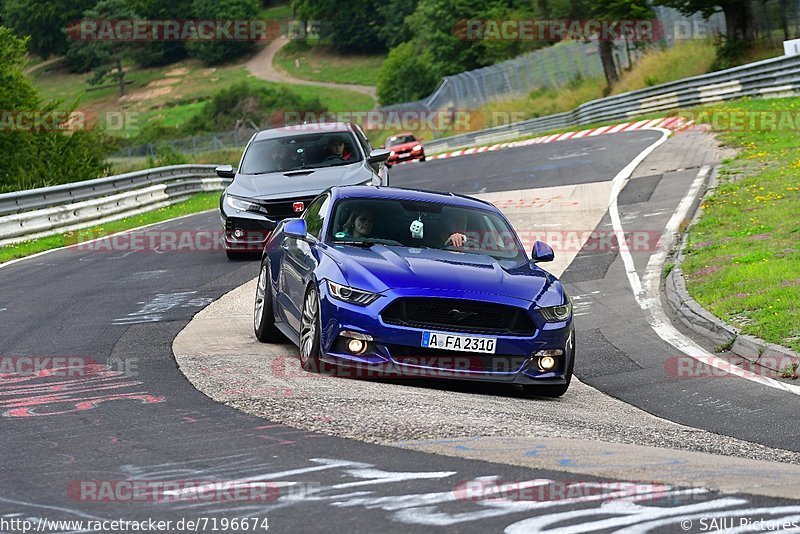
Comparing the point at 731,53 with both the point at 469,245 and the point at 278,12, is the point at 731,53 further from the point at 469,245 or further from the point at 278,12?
the point at 278,12

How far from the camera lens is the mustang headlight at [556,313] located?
9.66 metres

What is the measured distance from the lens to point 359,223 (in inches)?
427

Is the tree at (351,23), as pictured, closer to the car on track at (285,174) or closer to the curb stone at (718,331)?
the car on track at (285,174)

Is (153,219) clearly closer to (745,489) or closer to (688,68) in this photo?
(745,489)

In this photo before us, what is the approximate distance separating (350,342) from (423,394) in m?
0.88

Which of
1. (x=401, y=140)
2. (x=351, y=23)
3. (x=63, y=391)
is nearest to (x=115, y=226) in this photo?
(x=63, y=391)

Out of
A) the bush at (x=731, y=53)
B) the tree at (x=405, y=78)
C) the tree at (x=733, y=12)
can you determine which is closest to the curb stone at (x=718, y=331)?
the bush at (x=731, y=53)

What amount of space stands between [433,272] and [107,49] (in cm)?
14208

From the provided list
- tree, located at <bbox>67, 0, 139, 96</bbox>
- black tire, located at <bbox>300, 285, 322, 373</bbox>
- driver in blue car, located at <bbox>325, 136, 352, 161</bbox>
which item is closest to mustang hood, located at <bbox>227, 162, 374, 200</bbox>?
driver in blue car, located at <bbox>325, 136, 352, 161</bbox>

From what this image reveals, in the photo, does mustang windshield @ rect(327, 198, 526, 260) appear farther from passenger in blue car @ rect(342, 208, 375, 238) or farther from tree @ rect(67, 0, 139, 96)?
tree @ rect(67, 0, 139, 96)

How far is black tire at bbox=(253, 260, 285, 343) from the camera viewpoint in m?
11.5

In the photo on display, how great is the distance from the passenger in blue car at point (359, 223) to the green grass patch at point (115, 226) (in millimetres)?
10818

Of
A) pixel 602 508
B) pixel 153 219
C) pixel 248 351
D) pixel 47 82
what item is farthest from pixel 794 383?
pixel 47 82

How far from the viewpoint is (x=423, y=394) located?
866cm
